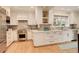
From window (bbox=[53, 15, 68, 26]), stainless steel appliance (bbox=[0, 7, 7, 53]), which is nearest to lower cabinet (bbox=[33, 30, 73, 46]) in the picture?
window (bbox=[53, 15, 68, 26])

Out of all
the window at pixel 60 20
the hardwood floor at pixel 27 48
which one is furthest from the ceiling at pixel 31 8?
the hardwood floor at pixel 27 48

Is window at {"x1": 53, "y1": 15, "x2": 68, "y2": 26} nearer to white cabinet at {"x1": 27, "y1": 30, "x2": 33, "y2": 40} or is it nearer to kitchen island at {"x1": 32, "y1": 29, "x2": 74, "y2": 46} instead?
kitchen island at {"x1": 32, "y1": 29, "x2": 74, "y2": 46}

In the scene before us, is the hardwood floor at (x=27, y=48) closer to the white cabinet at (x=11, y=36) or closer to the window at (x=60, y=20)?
the white cabinet at (x=11, y=36)

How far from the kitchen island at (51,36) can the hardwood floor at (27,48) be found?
→ 91 mm

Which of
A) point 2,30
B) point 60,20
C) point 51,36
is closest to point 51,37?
point 51,36

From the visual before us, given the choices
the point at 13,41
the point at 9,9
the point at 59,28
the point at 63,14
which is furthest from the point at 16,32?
the point at 63,14

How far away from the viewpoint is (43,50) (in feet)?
6.14

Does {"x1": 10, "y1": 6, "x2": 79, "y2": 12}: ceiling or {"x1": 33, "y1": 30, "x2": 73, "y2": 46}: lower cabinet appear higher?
{"x1": 10, "y1": 6, "x2": 79, "y2": 12}: ceiling

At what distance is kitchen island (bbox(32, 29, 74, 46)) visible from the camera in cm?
192

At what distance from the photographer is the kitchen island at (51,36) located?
1.92m

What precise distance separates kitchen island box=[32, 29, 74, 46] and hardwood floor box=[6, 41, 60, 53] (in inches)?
3.6
